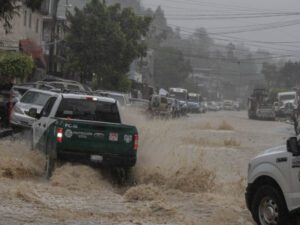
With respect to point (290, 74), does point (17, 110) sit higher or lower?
lower

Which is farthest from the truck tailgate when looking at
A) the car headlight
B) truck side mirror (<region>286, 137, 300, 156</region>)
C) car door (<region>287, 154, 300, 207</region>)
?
the car headlight

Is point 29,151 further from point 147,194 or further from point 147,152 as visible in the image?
point 147,194

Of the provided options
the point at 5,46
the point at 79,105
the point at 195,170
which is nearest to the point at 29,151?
the point at 79,105

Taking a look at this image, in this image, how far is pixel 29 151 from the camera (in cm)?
1553

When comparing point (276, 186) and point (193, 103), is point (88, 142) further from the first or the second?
point (193, 103)

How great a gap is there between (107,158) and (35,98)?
428 inches

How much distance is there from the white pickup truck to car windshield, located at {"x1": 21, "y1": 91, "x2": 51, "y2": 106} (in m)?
14.7

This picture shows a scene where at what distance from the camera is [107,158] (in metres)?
13.6

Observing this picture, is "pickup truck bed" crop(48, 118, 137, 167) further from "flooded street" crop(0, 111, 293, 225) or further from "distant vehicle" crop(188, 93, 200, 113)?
"distant vehicle" crop(188, 93, 200, 113)

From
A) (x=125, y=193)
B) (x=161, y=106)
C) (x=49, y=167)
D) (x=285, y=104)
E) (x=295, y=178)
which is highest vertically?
(x=295, y=178)

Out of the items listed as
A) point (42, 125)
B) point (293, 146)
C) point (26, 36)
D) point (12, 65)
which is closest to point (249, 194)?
point (293, 146)

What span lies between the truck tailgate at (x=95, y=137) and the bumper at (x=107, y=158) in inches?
2.4

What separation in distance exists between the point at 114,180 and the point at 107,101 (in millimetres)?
1892

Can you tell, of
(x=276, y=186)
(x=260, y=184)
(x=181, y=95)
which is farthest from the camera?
(x=181, y=95)
